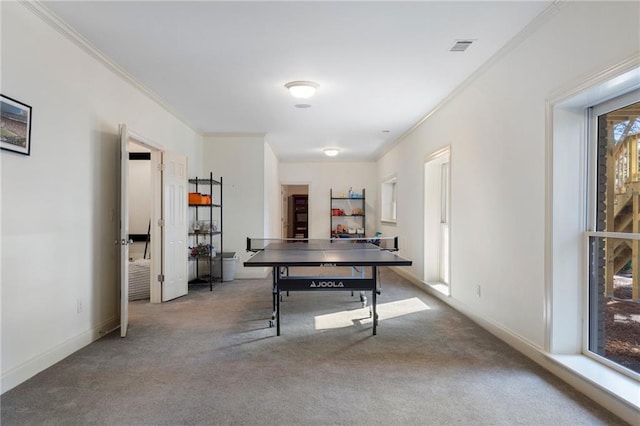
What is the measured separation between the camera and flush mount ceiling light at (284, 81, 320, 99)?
406 centimetres

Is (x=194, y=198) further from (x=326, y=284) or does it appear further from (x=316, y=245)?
(x=326, y=284)

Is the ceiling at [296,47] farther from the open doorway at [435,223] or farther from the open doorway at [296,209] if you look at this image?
the open doorway at [296,209]

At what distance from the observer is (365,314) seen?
421cm

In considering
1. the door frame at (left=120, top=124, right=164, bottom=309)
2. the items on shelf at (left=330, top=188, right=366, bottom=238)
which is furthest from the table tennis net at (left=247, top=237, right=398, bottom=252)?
the items on shelf at (left=330, top=188, right=366, bottom=238)

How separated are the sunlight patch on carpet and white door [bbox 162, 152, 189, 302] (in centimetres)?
215

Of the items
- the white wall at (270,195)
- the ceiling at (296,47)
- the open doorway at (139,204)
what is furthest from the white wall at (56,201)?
the white wall at (270,195)

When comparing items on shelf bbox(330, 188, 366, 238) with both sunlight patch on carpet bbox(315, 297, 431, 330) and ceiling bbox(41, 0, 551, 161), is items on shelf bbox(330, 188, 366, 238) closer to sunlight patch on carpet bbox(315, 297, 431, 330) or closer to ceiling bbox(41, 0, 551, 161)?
ceiling bbox(41, 0, 551, 161)

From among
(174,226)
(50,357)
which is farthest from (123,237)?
(174,226)

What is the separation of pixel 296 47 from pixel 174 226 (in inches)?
119

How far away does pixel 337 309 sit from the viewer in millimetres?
4469

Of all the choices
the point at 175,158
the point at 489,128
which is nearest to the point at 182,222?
the point at 175,158

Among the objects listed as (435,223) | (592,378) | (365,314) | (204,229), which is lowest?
(365,314)

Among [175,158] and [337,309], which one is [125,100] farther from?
[337,309]

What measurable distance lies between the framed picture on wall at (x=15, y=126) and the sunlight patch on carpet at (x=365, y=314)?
2801mm
